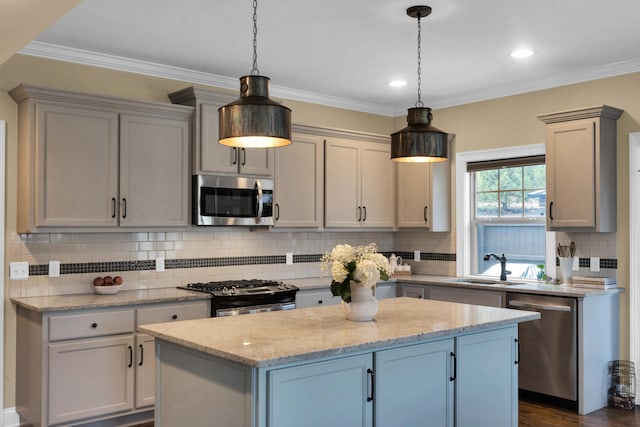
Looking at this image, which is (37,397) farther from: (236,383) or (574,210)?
(574,210)

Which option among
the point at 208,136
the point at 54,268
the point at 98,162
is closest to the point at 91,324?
the point at 54,268

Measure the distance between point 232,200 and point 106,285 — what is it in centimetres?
119

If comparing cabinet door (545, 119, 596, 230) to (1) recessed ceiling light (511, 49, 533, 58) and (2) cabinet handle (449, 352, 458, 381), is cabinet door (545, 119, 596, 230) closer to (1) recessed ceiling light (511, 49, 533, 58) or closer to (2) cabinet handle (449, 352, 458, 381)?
(1) recessed ceiling light (511, 49, 533, 58)

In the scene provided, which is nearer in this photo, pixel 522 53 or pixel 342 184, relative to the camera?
pixel 522 53

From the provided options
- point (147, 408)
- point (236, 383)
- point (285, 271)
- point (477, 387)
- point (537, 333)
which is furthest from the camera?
point (285, 271)

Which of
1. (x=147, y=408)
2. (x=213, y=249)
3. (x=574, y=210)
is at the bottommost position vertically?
(x=147, y=408)

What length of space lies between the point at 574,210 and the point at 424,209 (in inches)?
62.4

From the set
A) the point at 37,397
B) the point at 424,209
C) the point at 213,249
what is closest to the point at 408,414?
the point at 37,397

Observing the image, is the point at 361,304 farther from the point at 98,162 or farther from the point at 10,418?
the point at 10,418

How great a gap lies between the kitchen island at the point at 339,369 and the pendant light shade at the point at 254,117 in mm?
897

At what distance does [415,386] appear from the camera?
3094 millimetres

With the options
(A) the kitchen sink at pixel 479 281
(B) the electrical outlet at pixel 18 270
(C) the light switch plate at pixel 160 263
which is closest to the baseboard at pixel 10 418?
(B) the electrical outlet at pixel 18 270

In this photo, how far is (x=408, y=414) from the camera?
3055mm

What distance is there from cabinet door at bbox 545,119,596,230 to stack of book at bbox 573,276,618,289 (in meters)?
0.43
